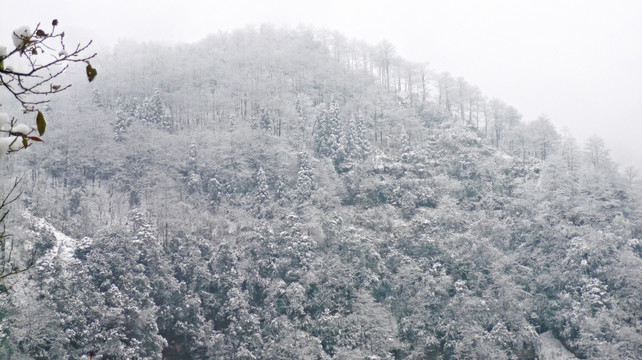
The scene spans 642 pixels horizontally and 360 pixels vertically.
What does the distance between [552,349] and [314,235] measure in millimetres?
17858

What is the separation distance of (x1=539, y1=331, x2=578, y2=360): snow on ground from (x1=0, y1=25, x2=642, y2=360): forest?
0.27 m

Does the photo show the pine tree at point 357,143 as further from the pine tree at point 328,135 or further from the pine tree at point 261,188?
the pine tree at point 261,188

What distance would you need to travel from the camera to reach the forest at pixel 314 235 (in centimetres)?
3014

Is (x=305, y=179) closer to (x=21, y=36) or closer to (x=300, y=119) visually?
(x=300, y=119)

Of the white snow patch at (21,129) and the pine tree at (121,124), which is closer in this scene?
the white snow patch at (21,129)

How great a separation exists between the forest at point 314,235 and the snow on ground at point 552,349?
0.27 metres

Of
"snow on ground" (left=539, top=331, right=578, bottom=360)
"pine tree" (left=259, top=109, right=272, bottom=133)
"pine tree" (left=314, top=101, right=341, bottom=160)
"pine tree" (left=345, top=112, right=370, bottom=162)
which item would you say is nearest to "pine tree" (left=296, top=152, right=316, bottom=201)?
"pine tree" (left=314, top=101, right=341, bottom=160)

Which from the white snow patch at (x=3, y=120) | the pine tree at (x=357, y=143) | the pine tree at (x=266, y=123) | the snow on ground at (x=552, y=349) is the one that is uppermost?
the white snow patch at (x=3, y=120)

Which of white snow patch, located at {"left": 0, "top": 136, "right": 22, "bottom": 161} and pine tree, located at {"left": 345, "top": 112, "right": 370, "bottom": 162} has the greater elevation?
white snow patch, located at {"left": 0, "top": 136, "right": 22, "bottom": 161}

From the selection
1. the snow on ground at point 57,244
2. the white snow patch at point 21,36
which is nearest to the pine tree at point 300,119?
the snow on ground at point 57,244

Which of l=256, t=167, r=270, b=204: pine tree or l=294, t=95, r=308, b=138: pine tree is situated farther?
l=294, t=95, r=308, b=138: pine tree

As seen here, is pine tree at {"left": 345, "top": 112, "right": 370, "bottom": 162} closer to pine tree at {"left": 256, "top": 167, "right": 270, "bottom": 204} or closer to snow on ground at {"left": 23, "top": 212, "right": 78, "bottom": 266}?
pine tree at {"left": 256, "top": 167, "right": 270, "bottom": 204}

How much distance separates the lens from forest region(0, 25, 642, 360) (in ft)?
98.9

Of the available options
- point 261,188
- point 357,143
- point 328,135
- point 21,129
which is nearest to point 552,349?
point 357,143
